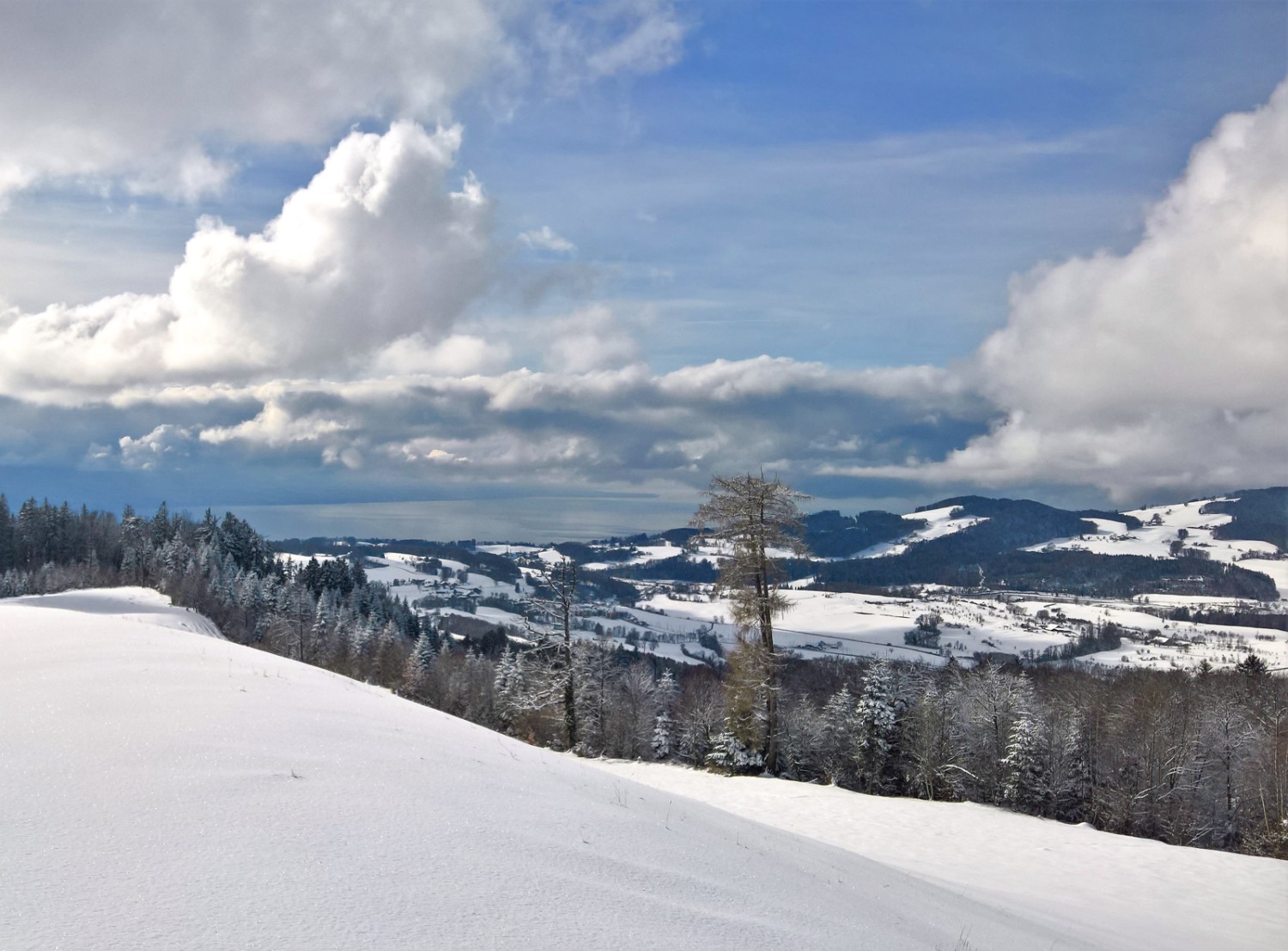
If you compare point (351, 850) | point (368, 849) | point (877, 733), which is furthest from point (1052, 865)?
point (877, 733)

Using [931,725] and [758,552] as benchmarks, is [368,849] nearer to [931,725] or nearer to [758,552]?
[758,552]

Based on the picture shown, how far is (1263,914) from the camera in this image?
577 inches

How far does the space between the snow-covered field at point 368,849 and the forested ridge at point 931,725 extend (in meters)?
15.1

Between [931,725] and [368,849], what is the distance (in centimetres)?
3745

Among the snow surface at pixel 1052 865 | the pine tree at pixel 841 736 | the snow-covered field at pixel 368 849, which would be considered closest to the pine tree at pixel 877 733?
the pine tree at pixel 841 736

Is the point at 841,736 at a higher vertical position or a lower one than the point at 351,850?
lower

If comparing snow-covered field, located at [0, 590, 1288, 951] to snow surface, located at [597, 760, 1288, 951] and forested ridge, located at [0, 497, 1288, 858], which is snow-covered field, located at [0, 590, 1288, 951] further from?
forested ridge, located at [0, 497, 1288, 858]

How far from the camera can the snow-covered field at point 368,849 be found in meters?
4.51

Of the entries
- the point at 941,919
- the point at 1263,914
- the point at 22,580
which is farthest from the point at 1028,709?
the point at 22,580

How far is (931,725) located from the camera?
37625 millimetres

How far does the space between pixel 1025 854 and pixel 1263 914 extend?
4.25 metres

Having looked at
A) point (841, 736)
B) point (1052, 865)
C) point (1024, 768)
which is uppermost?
point (1052, 865)

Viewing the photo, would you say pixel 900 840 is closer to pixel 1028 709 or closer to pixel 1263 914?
pixel 1263 914

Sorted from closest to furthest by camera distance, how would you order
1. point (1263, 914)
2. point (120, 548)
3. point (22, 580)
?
point (1263, 914) < point (22, 580) < point (120, 548)
